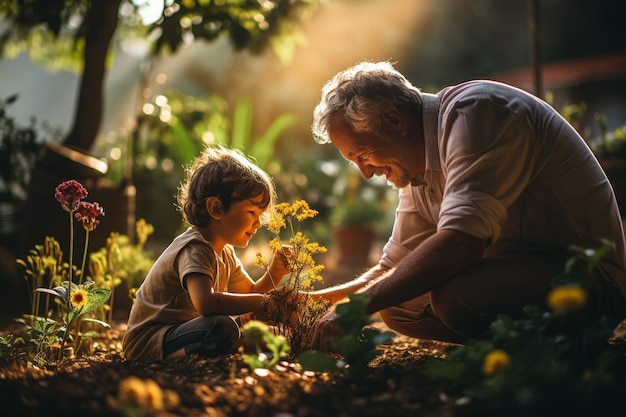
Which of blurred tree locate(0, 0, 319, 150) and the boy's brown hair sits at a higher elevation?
blurred tree locate(0, 0, 319, 150)

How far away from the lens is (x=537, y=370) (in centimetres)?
150

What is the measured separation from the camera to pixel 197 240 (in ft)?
8.50

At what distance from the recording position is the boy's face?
8.75 feet

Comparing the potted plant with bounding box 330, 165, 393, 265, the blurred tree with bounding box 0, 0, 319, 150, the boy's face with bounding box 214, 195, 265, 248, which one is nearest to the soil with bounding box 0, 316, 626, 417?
the boy's face with bounding box 214, 195, 265, 248

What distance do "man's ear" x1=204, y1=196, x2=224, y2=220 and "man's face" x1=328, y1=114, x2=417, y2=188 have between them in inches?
20.8

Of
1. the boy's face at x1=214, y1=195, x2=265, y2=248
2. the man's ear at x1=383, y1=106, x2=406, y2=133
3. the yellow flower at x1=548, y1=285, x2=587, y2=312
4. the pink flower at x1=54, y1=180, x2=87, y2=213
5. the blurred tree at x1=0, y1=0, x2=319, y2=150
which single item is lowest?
the yellow flower at x1=548, y1=285, x2=587, y2=312

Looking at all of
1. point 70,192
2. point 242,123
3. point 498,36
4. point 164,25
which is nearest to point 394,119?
point 70,192

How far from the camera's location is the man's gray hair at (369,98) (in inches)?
96.3

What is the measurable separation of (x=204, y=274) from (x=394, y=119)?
0.93 meters

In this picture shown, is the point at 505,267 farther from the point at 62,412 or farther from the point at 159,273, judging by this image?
the point at 62,412

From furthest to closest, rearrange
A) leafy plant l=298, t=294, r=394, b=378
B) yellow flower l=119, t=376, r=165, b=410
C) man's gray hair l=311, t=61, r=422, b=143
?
man's gray hair l=311, t=61, r=422, b=143, leafy plant l=298, t=294, r=394, b=378, yellow flower l=119, t=376, r=165, b=410

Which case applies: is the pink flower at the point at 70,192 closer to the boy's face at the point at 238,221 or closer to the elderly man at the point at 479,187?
the boy's face at the point at 238,221

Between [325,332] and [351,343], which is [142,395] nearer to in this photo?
[351,343]

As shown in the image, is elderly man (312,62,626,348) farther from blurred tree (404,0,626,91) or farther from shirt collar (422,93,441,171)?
blurred tree (404,0,626,91)
